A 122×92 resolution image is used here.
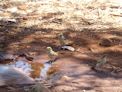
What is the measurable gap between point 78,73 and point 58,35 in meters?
1.70

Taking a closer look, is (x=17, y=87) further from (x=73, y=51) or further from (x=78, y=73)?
(x=73, y=51)

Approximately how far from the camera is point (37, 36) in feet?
21.9

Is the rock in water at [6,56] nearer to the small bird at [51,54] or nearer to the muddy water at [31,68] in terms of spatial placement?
the muddy water at [31,68]

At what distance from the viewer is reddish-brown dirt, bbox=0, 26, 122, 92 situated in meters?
4.73

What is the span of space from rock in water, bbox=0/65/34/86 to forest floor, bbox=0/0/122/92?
209mm

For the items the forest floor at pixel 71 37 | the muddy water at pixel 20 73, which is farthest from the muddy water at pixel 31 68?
the forest floor at pixel 71 37

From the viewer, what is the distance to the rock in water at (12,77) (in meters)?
4.72

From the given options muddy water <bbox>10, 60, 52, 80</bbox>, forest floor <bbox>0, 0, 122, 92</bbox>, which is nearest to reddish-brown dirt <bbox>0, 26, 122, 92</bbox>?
forest floor <bbox>0, 0, 122, 92</bbox>

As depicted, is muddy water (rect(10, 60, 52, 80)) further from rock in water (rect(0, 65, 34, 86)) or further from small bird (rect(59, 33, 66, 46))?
small bird (rect(59, 33, 66, 46))

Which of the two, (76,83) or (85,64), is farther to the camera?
(85,64)

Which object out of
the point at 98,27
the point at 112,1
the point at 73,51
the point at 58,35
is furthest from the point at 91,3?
the point at 73,51

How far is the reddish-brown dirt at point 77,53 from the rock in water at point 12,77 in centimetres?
31

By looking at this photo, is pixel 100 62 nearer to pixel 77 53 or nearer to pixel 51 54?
pixel 77 53

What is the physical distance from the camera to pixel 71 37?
259 inches
